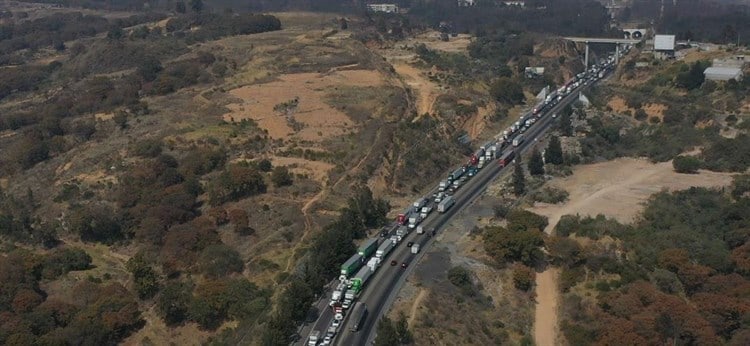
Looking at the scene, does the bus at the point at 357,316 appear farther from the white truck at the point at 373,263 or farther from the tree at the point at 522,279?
the tree at the point at 522,279

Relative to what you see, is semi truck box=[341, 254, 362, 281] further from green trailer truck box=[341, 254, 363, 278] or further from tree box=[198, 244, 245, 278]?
tree box=[198, 244, 245, 278]

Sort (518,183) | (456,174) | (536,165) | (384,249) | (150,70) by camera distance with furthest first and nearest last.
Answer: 1. (150,70)
2. (536,165)
3. (456,174)
4. (518,183)
5. (384,249)

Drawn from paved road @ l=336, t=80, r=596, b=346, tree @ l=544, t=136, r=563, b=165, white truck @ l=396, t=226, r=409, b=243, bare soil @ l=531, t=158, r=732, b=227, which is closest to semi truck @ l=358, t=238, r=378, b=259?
paved road @ l=336, t=80, r=596, b=346

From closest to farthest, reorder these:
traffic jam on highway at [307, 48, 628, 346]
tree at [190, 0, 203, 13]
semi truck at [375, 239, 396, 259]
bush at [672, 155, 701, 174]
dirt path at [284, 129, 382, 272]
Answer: traffic jam on highway at [307, 48, 628, 346] → semi truck at [375, 239, 396, 259] → dirt path at [284, 129, 382, 272] → bush at [672, 155, 701, 174] → tree at [190, 0, 203, 13]

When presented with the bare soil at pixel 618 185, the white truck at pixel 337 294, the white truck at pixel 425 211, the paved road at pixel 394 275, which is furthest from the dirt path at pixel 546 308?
the white truck at pixel 337 294

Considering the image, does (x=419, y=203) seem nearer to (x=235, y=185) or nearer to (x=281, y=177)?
(x=281, y=177)

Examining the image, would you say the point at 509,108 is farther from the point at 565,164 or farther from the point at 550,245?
the point at 550,245

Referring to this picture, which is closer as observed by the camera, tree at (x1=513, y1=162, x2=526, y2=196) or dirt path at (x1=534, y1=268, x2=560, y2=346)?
dirt path at (x1=534, y1=268, x2=560, y2=346)

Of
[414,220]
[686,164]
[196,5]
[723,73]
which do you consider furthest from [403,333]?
[196,5]
